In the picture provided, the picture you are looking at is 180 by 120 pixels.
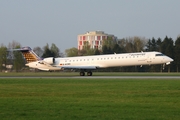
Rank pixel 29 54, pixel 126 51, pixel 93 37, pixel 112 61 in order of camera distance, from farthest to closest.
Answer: pixel 93 37 < pixel 126 51 < pixel 29 54 < pixel 112 61

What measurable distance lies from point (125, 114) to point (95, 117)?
120cm

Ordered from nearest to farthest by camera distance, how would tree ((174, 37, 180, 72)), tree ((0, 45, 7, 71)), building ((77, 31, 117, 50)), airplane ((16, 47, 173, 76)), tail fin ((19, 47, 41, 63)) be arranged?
airplane ((16, 47, 173, 76)) < tail fin ((19, 47, 41, 63)) < tree ((174, 37, 180, 72)) < tree ((0, 45, 7, 71)) < building ((77, 31, 117, 50))

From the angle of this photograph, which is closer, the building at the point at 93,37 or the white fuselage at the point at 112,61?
the white fuselage at the point at 112,61

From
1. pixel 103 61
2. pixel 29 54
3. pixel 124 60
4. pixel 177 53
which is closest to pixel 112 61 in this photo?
pixel 103 61

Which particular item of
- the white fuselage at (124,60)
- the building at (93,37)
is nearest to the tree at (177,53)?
the white fuselage at (124,60)

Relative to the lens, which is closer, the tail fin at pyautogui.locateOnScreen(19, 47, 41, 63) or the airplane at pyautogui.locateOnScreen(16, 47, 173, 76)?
the airplane at pyautogui.locateOnScreen(16, 47, 173, 76)

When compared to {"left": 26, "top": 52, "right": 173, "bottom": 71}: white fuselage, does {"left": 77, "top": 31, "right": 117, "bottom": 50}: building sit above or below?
above

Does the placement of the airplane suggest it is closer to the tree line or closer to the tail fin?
the tail fin

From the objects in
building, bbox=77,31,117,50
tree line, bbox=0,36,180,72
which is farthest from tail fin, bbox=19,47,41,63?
building, bbox=77,31,117,50

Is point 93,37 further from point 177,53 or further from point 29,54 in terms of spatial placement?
point 29,54

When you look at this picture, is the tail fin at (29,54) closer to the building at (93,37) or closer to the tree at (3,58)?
the tree at (3,58)

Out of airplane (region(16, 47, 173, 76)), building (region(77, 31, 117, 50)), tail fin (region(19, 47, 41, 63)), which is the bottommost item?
airplane (region(16, 47, 173, 76))

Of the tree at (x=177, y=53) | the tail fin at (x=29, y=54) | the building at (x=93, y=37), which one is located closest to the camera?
the tail fin at (x=29, y=54)

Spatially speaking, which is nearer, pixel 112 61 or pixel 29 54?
pixel 112 61
